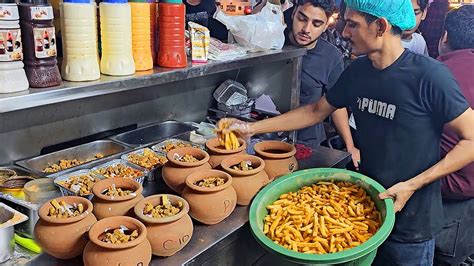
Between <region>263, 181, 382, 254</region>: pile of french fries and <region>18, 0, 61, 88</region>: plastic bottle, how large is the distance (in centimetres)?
92

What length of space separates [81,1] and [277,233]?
1.03 m

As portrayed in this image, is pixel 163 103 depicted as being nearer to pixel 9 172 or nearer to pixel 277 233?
pixel 9 172

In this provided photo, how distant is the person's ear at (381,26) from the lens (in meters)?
1.80

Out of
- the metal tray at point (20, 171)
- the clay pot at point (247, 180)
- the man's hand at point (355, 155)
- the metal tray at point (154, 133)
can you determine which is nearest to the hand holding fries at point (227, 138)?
the clay pot at point (247, 180)

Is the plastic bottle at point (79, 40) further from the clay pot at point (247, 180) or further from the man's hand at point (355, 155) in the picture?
the man's hand at point (355, 155)

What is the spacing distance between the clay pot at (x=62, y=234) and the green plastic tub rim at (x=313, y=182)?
0.58 meters

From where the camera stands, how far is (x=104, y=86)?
1573 mm

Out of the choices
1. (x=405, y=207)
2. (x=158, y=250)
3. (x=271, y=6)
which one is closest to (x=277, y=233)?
(x=158, y=250)

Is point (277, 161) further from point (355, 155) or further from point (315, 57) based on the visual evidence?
point (315, 57)

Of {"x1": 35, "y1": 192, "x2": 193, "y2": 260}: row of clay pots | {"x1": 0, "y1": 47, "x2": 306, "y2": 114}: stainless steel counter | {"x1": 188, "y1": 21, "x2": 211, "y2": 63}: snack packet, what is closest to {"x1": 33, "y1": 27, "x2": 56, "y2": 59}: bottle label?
{"x1": 0, "y1": 47, "x2": 306, "y2": 114}: stainless steel counter

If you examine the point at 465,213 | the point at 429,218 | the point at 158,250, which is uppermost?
the point at 158,250

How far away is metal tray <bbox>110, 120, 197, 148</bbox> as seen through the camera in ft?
7.71

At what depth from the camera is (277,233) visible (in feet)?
5.35

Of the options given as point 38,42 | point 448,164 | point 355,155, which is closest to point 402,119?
point 448,164
